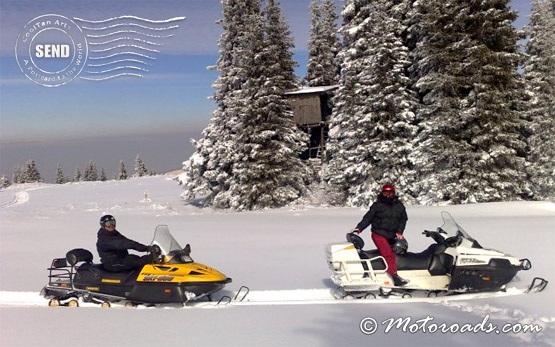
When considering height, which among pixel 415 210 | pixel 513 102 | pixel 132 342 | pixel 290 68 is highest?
pixel 290 68

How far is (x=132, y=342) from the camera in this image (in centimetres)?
550

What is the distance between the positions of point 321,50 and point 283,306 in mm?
41586

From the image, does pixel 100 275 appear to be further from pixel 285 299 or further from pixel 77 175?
pixel 77 175

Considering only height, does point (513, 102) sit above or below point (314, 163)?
above

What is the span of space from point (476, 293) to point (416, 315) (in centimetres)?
191

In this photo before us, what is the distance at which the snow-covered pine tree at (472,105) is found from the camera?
2147 cm

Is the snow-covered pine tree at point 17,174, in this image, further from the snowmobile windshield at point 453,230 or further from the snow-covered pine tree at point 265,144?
the snowmobile windshield at point 453,230

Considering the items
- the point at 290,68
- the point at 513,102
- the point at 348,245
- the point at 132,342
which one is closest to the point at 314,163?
the point at 290,68

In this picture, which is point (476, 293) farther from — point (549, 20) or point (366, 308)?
point (549, 20)

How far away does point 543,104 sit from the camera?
88.8 ft

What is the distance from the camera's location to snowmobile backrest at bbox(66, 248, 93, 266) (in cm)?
788

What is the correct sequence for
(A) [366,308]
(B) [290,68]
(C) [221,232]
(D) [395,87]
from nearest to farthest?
1. (A) [366,308]
2. (C) [221,232]
3. (D) [395,87]
4. (B) [290,68]

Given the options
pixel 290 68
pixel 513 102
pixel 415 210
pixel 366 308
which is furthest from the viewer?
pixel 290 68

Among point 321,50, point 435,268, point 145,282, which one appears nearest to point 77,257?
point 145,282
